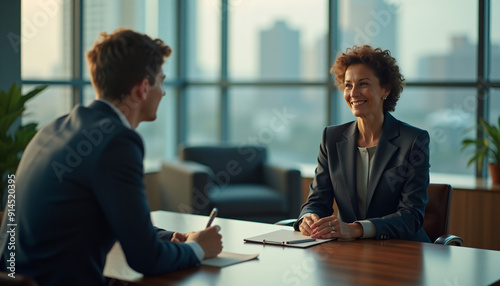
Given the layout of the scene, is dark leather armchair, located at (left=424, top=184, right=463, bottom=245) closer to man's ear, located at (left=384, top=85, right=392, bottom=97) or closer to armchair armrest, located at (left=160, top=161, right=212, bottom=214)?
man's ear, located at (left=384, top=85, right=392, bottom=97)

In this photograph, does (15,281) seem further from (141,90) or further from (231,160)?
(231,160)

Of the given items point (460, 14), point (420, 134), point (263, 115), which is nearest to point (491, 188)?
point (460, 14)

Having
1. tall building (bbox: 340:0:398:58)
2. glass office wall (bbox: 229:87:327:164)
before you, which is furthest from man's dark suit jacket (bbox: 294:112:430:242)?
glass office wall (bbox: 229:87:327:164)

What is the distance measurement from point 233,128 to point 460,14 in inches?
99.2

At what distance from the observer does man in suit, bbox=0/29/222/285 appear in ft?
5.21

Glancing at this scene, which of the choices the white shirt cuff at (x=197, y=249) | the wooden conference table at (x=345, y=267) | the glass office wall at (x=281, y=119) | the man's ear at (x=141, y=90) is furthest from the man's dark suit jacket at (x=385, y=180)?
the glass office wall at (x=281, y=119)

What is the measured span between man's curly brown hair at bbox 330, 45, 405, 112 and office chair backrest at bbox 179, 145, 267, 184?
8.73 ft

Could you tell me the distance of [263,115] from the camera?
242 inches

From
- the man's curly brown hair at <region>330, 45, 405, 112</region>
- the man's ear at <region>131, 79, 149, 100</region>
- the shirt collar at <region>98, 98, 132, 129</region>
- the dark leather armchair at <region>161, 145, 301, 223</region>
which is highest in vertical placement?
the man's curly brown hair at <region>330, 45, 405, 112</region>

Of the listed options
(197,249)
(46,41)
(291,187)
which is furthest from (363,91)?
(46,41)

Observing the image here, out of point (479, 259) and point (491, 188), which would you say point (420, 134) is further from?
point (491, 188)

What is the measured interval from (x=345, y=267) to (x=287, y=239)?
1.41 feet

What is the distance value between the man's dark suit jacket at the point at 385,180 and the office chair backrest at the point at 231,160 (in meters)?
2.63

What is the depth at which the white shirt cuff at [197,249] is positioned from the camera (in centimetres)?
187
